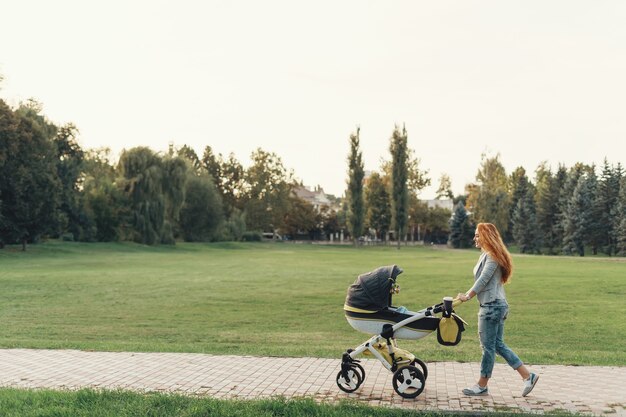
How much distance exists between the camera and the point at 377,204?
10112cm

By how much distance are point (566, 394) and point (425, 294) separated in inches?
577

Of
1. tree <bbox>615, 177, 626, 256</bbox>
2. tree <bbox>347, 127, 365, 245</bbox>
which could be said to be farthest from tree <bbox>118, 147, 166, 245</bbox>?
tree <bbox>615, 177, 626, 256</bbox>

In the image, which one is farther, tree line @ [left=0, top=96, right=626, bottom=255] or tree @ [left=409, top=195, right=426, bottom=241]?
tree @ [left=409, top=195, right=426, bottom=241]

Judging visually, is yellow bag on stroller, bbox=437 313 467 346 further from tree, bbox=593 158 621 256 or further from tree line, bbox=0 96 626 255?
tree, bbox=593 158 621 256

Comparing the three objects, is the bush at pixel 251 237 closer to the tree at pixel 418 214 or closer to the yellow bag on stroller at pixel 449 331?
the tree at pixel 418 214

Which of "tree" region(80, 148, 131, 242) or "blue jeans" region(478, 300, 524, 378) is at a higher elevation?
"tree" region(80, 148, 131, 242)

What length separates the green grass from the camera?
631cm

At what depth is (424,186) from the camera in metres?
108

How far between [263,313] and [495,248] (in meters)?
11.0

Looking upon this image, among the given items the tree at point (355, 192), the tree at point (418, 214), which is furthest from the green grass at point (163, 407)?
the tree at point (418, 214)

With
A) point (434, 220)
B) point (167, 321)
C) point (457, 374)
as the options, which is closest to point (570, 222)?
point (434, 220)

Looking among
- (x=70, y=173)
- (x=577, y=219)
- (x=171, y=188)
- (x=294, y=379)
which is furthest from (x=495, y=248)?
(x=577, y=219)

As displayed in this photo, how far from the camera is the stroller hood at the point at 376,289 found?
724 cm

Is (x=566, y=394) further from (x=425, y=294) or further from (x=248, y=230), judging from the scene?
(x=248, y=230)
